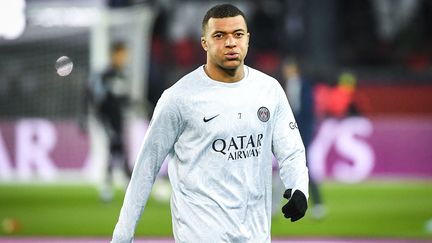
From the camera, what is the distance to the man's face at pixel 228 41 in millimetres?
5352

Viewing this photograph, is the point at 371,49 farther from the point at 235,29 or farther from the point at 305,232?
the point at 235,29

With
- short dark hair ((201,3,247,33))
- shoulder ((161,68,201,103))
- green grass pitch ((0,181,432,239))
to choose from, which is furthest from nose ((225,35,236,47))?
green grass pitch ((0,181,432,239))

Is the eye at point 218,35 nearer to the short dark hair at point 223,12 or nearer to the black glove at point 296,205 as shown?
the short dark hair at point 223,12

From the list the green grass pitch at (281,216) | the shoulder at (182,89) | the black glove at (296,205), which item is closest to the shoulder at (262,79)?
the shoulder at (182,89)

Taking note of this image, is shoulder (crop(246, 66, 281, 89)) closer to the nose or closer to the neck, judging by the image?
the neck

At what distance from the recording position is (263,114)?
5.46m

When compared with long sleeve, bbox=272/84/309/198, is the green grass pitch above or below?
below

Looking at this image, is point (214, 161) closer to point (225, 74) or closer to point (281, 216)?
point (225, 74)

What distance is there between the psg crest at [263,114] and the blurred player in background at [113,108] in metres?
10.6

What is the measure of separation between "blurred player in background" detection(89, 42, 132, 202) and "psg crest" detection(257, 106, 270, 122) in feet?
34.8

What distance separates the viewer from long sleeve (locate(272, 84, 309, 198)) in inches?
214

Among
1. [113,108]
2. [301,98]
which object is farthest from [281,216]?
[113,108]

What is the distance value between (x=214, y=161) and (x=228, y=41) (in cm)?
59

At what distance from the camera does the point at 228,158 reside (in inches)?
212
